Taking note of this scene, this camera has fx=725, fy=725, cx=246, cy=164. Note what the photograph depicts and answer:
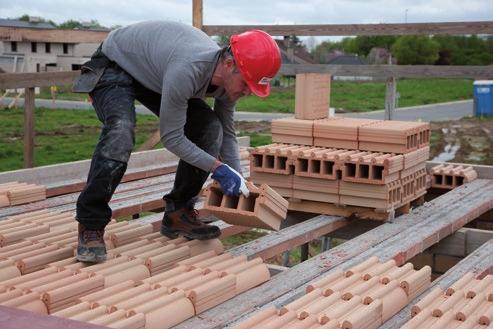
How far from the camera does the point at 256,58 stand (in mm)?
4078

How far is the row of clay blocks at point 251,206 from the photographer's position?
4.36 m

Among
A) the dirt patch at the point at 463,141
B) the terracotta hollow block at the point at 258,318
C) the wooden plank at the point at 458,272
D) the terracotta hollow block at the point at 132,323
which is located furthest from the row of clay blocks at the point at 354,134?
the dirt patch at the point at 463,141

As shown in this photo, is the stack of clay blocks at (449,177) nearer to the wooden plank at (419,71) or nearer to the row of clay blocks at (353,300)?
the wooden plank at (419,71)

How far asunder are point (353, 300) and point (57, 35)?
25.5 ft

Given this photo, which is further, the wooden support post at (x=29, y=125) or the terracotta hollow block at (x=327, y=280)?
the wooden support post at (x=29, y=125)

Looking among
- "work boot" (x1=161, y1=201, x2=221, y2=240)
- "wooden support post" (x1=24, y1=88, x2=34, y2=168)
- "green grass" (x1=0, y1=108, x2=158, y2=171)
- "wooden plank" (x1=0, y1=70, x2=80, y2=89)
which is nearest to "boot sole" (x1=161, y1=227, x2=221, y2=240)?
"work boot" (x1=161, y1=201, x2=221, y2=240)

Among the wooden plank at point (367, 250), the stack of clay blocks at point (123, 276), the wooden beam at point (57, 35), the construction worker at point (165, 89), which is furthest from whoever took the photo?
the wooden beam at point (57, 35)

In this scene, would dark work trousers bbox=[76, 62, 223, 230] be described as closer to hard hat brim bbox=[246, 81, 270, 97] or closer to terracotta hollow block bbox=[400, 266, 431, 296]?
hard hat brim bbox=[246, 81, 270, 97]

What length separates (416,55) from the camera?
53.8 metres

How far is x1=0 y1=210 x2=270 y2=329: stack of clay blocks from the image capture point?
136 inches

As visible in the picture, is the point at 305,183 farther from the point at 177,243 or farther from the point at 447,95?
the point at 447,95

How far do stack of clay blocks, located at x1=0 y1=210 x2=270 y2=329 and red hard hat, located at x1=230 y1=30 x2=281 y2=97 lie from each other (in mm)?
1074

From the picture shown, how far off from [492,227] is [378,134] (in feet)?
8.49

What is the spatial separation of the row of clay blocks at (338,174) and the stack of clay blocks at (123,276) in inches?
60.5
